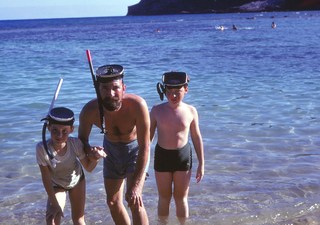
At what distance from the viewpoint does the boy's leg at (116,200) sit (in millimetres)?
4699

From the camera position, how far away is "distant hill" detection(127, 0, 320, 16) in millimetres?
121000

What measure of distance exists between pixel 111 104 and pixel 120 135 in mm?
448

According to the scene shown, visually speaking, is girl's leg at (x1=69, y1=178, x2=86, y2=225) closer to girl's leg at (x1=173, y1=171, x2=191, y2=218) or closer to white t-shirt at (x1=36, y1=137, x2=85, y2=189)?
white t-shirt at (x1=36, y1=137, x2=85, y2=189)

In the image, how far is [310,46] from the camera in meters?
27.4

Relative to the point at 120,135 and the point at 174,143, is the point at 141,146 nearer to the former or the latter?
the point at 120,135

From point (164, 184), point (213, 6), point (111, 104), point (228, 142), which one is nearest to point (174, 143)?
point (164, 184)

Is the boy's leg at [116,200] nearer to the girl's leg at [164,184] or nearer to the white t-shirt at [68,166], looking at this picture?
the white t-shirt at [68,166]

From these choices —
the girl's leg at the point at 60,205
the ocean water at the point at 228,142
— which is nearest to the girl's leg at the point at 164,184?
the ocean water at the point at 228,142

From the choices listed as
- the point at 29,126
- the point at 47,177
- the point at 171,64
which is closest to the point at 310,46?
the point at 171,64

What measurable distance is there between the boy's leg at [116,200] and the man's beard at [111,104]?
745 millimetres

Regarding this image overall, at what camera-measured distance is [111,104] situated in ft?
14.1

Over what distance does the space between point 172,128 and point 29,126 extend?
5737mm

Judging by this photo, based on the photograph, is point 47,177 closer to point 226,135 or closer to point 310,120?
point 226,135

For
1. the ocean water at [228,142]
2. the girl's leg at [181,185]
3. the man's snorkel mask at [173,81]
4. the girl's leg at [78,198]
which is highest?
the man's snorkel mask at [173,81]
